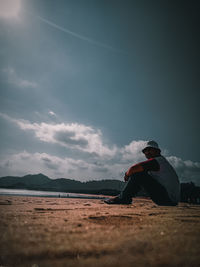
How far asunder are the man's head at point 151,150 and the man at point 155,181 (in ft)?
0.85

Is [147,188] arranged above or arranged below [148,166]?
below

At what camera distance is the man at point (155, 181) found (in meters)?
2.69

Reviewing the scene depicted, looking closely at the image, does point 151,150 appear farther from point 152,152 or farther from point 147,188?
point 147,188

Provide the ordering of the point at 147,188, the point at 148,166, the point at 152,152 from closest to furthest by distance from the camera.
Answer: the point at 148,166 → the point at 147,188 → the point at 152,152

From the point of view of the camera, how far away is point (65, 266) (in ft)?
2.13

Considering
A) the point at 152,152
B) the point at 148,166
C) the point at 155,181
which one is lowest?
the point at 155,181

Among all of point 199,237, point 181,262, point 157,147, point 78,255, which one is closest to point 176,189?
point 157,147

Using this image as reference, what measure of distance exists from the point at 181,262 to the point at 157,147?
2608mm

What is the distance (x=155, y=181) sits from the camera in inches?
106

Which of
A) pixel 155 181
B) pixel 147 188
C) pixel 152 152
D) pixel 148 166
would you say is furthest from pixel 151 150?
pixel 147 188

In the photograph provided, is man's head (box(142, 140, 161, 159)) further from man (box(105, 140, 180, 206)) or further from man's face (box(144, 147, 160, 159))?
man (box(105, 140, 180, 206))

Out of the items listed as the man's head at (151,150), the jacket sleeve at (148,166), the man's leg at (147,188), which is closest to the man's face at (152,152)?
the man's head at (151,150)

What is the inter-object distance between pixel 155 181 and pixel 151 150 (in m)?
0.68

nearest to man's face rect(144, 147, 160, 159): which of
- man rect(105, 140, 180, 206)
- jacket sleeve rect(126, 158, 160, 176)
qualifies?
man rect(105, 140, 180, 206)
